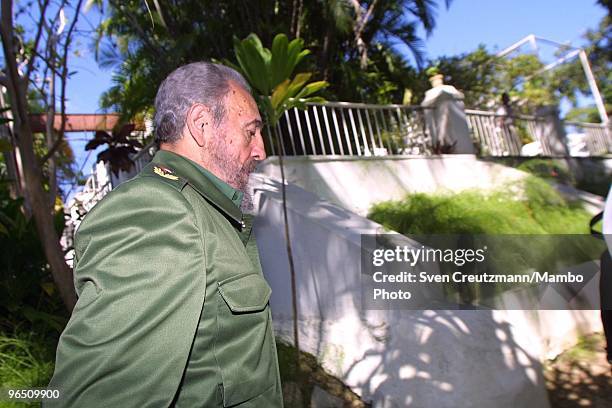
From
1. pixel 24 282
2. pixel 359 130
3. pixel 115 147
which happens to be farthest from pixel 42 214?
pixel 359 130

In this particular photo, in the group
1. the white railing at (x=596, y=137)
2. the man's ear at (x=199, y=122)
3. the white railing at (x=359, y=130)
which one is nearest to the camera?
the man's ear at (x=199, y=122)

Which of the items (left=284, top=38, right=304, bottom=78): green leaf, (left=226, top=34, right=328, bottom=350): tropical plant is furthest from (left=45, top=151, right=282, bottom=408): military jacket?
(left=284, top=38, right=304, bottom=78): green leaf

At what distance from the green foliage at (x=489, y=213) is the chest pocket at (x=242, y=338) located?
4.33 metres

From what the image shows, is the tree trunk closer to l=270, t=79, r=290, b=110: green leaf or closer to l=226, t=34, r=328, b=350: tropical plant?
l=226, t=34, r=328, b=350: tropical plant

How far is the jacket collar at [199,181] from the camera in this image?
47.5 inches

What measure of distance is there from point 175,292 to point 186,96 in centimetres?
64

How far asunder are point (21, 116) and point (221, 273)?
2837 mm

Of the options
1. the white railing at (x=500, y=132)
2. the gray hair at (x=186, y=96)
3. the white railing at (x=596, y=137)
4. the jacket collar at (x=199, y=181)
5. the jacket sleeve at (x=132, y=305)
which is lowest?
the white railing at (x=596, y=137)

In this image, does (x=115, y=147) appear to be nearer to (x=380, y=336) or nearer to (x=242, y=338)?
(x=380, y=336)

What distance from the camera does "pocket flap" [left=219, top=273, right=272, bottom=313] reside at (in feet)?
3.58

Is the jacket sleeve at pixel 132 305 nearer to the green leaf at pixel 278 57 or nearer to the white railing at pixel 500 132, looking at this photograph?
the green leaf at pixel 278 57

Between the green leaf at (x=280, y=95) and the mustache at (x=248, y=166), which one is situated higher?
the green leaf at (x=280, y=95)

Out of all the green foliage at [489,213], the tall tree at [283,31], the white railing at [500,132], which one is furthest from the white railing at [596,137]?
the green foliage at [489,213]

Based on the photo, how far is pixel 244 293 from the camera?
1.14m
